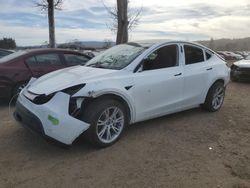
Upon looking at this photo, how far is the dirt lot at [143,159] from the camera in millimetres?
3936

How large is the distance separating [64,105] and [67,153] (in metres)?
0.74

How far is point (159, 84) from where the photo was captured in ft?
18.3

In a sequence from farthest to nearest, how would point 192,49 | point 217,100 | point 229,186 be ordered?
point 217,100 < point 192,49 < point 229,186

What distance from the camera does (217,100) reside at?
23.6ft

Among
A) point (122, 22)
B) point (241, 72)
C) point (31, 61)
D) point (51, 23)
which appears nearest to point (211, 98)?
point (31, 61)

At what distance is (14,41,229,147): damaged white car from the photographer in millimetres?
4512

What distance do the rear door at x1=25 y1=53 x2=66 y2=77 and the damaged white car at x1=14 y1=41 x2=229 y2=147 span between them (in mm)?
2330

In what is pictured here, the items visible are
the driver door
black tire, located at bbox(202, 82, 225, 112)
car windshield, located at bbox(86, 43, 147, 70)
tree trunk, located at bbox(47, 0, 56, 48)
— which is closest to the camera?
the driver door

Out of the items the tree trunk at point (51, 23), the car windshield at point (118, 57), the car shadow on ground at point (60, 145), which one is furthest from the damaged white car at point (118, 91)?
the tree trunk at point (51, 23)

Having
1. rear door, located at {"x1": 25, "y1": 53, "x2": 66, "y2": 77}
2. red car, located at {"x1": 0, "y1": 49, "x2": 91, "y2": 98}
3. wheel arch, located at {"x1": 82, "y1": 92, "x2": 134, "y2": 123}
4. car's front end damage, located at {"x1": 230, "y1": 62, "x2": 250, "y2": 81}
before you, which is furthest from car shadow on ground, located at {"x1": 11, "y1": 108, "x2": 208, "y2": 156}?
car's front end damage, located at {"x1": 230, "y1": 62, "x2": 250, "y2": 81}

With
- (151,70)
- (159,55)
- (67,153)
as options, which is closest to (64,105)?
(67,153)

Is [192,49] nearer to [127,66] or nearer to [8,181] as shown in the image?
[127,66]

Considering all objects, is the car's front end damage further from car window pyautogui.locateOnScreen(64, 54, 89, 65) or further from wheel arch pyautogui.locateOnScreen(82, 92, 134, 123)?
wheel arch pyautogui.locateOnScreen(82, 92, 134, 123)

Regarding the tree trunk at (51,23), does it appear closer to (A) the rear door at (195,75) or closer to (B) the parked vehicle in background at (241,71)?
(B) the parked vehicle in background at (241,71)
